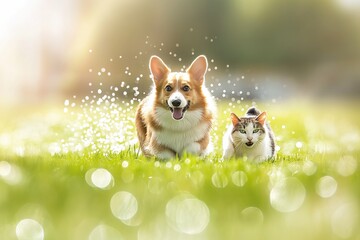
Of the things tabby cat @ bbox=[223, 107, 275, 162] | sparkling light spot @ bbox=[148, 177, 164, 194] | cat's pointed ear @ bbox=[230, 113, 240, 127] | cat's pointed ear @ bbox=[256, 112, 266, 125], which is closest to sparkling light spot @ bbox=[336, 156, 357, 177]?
tabby cat @ bbox=[223, 107, 275, 162]

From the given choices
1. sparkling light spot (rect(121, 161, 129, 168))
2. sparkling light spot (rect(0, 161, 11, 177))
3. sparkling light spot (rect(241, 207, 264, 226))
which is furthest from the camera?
sparkling light spot (rect(121, 161, 129, 168))

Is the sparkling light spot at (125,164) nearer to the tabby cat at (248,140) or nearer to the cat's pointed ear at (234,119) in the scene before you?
the tabby cat at (248,140)

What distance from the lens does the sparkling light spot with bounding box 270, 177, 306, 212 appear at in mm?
3598

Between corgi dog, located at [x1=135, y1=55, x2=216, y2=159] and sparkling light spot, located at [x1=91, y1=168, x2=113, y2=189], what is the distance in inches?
51.0

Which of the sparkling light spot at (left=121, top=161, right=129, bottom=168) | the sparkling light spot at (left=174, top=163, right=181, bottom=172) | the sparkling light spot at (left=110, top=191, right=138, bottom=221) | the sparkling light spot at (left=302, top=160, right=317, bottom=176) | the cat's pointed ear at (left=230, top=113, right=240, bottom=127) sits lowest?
the sparkling light spot at (left=110, top=191, right=138, bottom=221)

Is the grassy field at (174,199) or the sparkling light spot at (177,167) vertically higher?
the sparkling light spot at (177,167)

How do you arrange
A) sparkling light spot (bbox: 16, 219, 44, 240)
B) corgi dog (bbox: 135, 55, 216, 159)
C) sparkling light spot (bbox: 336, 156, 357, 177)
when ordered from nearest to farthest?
sparkling light spot (bbox: 16, 219, 44, 240), sparkling light spot (bbox: 336, 156, 357, 177), corgi dog (bbox: 135, 55, 216, 159)

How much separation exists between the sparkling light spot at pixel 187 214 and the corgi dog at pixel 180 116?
A: 223 centimetres

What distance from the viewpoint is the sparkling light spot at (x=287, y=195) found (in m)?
3.60

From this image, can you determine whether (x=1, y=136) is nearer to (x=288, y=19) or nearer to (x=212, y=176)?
(x=212, y=176)

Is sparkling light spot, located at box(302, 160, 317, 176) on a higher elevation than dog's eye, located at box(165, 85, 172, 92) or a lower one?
lower

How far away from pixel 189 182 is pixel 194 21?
20.2m

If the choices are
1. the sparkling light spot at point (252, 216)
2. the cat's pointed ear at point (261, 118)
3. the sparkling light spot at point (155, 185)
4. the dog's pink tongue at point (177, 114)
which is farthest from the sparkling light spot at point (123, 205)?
the cat's pointed ear at point (261, 118)

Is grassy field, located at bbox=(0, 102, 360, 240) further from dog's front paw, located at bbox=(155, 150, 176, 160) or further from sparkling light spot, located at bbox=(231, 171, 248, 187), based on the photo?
dog's front paw, located at bbox=(155, 150, 176, 160)
